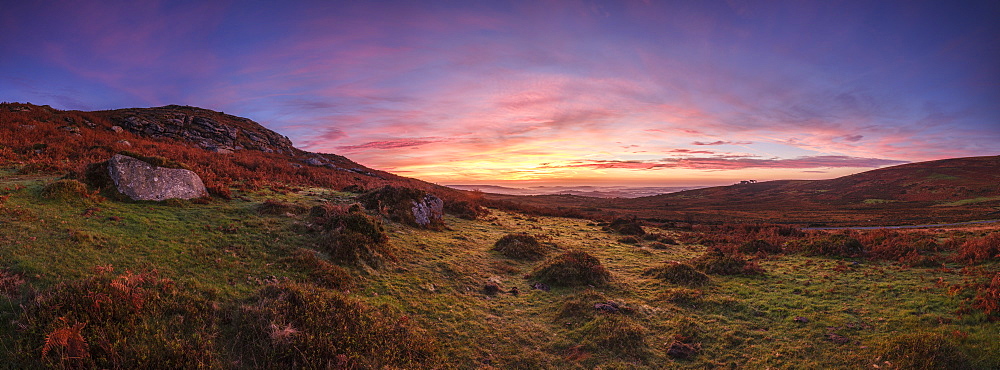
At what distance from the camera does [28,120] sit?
2612cm

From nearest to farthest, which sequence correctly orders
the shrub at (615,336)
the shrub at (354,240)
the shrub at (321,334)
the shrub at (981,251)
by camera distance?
1. the shrub at (321,334)
2. the shrub at (615,336)
3. the shrub at (354,240)
4. the shrub at (981,251)

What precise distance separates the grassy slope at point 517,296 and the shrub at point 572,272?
0.67 m

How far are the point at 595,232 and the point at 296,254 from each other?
925 inches

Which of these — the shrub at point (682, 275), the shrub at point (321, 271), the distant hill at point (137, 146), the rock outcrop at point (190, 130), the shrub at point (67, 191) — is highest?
the rock outcrop at point (190, 130)

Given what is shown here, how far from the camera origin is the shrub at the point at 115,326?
14.8 ft

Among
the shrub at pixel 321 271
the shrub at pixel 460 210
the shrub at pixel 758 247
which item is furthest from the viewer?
the shrub at pixel 460 210

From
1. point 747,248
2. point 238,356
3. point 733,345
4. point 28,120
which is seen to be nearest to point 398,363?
point 238,356

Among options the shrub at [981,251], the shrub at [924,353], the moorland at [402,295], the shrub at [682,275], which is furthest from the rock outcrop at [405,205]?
the shrub at [981,251]

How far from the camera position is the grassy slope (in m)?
7.57

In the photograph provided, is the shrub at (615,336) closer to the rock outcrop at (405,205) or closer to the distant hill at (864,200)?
the rock outcrop at (405,205)

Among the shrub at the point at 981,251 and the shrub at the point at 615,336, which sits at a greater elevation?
the shrub at the point at 981,251

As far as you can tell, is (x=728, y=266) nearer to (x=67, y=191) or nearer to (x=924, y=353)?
(x=924, y=353)

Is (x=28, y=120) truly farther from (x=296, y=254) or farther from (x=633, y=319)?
(x=633, y=319)

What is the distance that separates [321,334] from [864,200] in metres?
120
